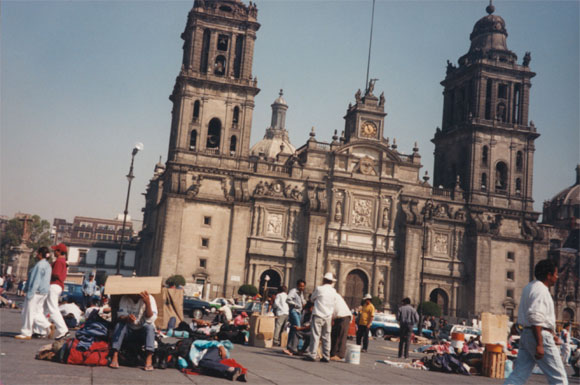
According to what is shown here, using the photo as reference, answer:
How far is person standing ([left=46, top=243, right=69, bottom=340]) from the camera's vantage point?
12078mm

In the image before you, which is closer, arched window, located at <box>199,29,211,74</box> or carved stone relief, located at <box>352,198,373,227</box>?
arched window, located at <box>199,29,211,74</box>

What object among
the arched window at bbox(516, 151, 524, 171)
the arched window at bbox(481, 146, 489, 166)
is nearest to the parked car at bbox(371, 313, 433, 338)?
the arched window at bbox(481, 146, 489, 166)

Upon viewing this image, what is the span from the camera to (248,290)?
46.3 meters

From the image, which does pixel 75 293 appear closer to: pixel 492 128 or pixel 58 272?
pixel 58 272

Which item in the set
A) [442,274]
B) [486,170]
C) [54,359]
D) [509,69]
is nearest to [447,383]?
[54,359]

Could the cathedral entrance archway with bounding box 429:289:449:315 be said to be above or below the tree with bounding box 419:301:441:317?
above

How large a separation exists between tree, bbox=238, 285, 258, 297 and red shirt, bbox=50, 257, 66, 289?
33.9 metres

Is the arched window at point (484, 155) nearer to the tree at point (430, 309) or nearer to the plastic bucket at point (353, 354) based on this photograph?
the tree at point (430, 309)

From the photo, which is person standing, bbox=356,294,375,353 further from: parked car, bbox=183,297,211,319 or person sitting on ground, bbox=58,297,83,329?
parked car, bbox=183,297,211,319

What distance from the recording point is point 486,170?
180ft

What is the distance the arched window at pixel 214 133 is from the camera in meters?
50.1

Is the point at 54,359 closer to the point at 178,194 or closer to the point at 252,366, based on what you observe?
the point at 252,366

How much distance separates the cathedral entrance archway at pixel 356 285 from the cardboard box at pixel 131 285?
41.4m

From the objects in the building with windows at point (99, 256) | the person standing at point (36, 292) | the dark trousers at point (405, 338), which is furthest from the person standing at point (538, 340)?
the building with windows at point (99, 256)
